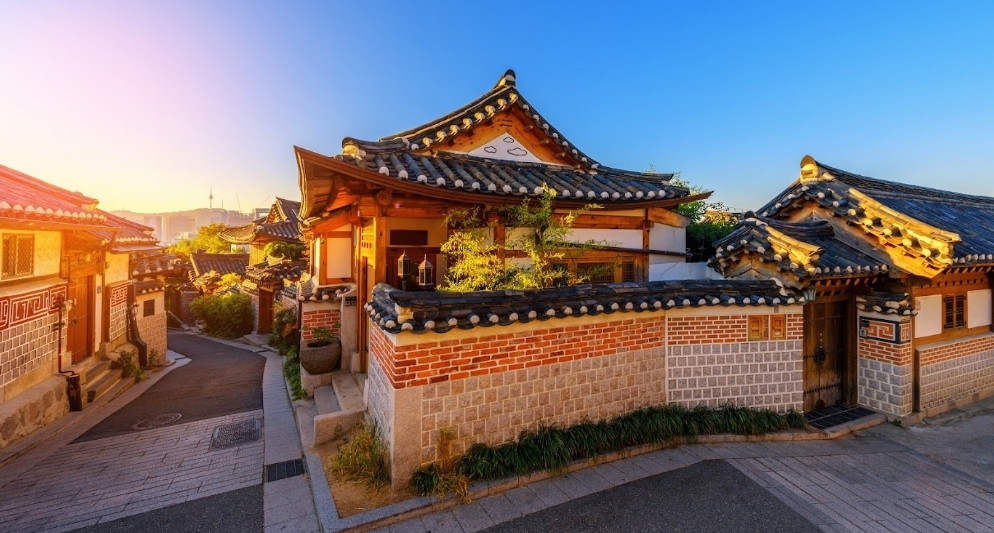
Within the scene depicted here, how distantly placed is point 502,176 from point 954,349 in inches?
445

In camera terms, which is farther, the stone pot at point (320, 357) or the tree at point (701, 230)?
the tree at point (701, 230)

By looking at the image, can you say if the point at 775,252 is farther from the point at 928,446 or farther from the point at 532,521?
the point at 532,521

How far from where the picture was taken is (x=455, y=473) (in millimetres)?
5645

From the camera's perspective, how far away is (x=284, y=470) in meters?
6.42

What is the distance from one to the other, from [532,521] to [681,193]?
7300 millimetres

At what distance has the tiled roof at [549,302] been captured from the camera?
525 centimetres

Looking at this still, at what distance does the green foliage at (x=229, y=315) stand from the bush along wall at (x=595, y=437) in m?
18.2

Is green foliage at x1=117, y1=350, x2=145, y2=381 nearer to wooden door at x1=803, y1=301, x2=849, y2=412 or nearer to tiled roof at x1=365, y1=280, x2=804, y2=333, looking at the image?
tiled roof at x1=365, y1=280, x2=804, y2=333

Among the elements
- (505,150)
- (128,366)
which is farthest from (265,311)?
(505,150)

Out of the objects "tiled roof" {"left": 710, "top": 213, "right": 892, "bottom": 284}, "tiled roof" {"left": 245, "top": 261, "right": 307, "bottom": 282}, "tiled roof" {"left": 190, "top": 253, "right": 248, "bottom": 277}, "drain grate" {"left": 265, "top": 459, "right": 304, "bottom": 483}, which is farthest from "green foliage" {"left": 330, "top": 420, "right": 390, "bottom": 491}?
"tiled roof" {"left": 190, "top": 253, "right": 248, "bottom": 277}

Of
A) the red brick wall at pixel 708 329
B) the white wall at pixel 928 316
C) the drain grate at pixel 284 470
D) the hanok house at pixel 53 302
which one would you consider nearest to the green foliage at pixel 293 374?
the drain grate at pixel 284 470

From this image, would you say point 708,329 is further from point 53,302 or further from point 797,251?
point 53,302

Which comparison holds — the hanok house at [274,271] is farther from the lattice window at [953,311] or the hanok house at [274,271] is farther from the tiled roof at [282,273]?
the lattice window at [953,311]

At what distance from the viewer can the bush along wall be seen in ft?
18.8
